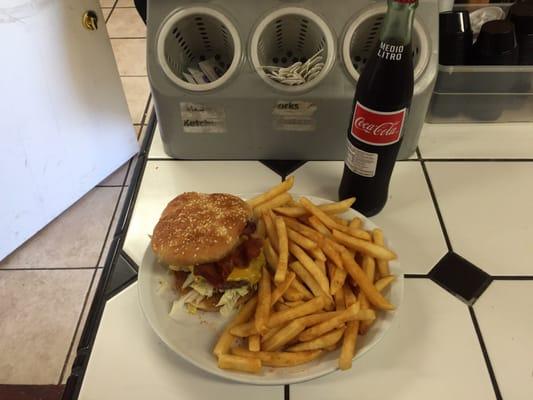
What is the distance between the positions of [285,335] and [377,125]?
0.34 m

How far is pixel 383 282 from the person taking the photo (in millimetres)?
686

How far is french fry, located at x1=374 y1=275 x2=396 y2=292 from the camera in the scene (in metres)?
0.68

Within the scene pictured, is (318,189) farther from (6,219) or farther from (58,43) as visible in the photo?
(6,219)

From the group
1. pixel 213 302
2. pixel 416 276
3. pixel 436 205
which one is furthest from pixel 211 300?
pixel 436 205

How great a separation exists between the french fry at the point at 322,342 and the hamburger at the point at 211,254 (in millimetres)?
123

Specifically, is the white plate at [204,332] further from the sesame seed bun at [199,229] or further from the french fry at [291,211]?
the french fry at [291,211]

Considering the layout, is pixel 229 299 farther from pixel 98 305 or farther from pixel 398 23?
pixel 398 23

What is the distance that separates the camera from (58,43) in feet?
3.60

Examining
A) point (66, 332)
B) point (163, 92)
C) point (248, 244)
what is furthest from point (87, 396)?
point (66, 332)

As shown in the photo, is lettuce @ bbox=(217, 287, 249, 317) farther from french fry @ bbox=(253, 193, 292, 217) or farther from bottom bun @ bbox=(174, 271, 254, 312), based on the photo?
french fry @ bbox=(253, 193, 292, 217)

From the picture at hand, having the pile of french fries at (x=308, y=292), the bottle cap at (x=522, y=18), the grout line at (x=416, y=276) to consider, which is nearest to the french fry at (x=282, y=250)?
the pile of french fries at (x=308, y=292)

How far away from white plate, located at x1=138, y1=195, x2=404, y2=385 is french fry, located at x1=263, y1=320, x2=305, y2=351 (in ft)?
0.10

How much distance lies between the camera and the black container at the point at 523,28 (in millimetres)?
912

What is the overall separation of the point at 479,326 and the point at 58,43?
3.41 ft
